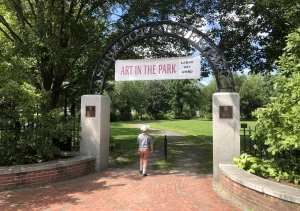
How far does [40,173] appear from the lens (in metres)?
6.52

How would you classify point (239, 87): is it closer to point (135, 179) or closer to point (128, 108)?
point (128, 108)

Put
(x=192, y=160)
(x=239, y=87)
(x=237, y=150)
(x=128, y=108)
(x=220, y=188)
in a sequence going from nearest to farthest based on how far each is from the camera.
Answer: (x=220, y=188) < (x=237, y=150) < (x=192, y=160) < (x=128, y=108) < (x=239, y=87)

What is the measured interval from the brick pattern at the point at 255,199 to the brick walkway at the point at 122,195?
28 cm

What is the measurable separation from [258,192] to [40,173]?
4946mm

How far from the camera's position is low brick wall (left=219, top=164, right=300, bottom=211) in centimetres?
432

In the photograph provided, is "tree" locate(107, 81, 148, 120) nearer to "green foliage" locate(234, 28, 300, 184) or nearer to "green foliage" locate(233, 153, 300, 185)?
"green foliage" locate(233, 153, 300, 185)

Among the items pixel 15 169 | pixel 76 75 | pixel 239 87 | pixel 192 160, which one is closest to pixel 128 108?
pixel 239 87

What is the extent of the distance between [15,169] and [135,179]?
2956mm

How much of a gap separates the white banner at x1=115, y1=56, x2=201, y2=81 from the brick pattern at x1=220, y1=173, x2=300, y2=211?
3.38 metres

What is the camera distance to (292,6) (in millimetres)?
8828

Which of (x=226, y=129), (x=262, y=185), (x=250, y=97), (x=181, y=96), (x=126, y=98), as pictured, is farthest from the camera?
(x=181, y=96)

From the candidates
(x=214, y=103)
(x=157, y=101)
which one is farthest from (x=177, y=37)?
(x=157, y=101)

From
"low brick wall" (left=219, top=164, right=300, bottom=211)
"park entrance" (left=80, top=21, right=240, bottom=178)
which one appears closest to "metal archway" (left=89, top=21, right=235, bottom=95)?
"park entrance" (left=80, top=21, right=240, bottom=178)

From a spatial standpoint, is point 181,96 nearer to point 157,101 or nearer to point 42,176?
point 157,101
